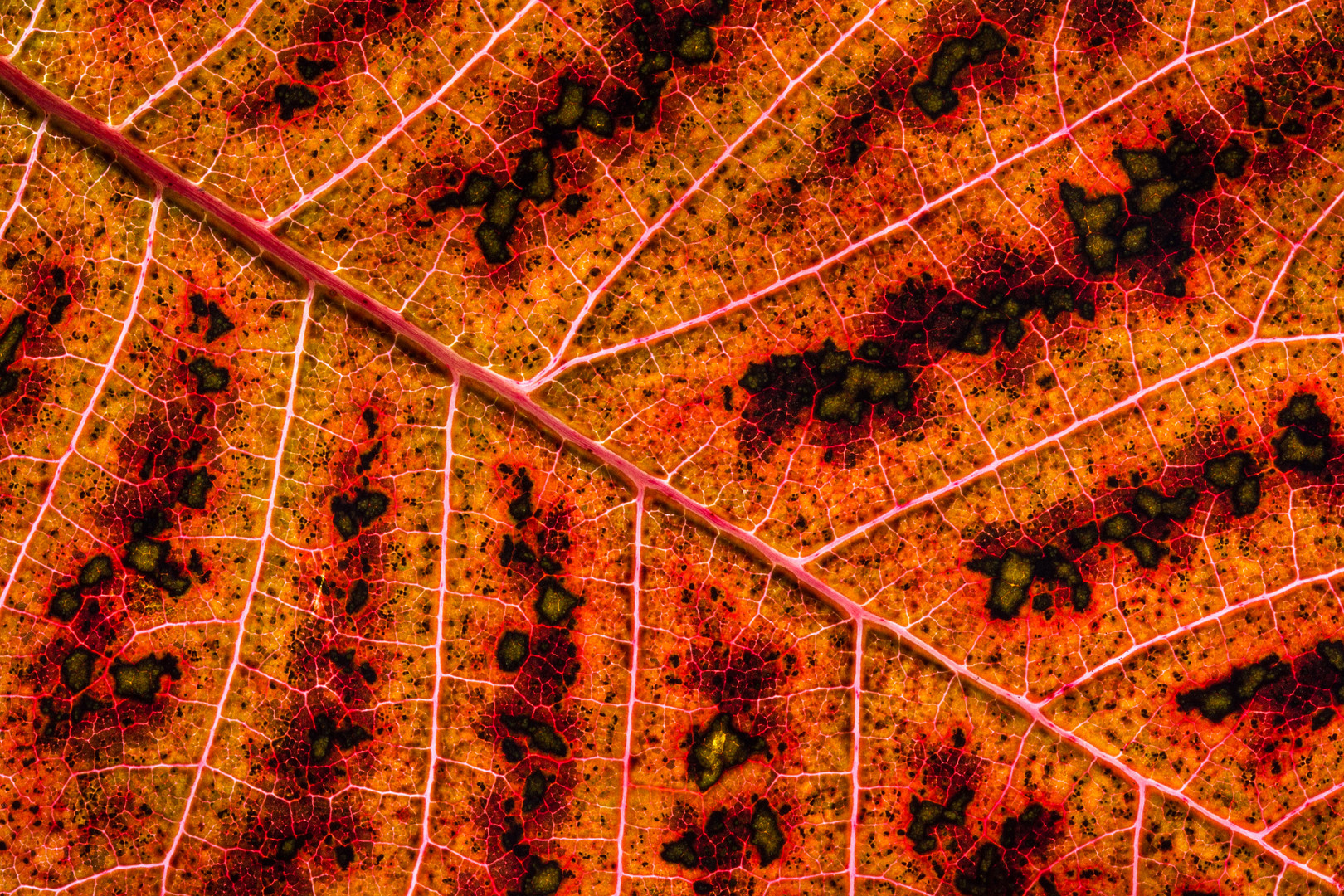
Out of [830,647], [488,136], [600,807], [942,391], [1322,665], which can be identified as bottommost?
[600,807]

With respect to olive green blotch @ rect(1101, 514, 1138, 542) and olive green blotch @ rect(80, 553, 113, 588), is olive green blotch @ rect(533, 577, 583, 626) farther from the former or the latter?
olive green blotch @ rect(1101, 514, 1138, 542)

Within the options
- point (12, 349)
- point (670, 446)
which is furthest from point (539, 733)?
point (12, 349)

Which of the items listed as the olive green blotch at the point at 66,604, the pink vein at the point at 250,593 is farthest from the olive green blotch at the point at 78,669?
the pink vein at the point at 250,593

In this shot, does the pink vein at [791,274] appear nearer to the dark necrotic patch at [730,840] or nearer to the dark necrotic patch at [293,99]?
the dark necrotic patch at [293,99]

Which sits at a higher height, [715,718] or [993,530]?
[993,530]

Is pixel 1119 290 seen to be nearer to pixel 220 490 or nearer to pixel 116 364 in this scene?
pixel 220 490

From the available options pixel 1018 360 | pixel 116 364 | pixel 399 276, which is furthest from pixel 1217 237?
pixel 116 364
